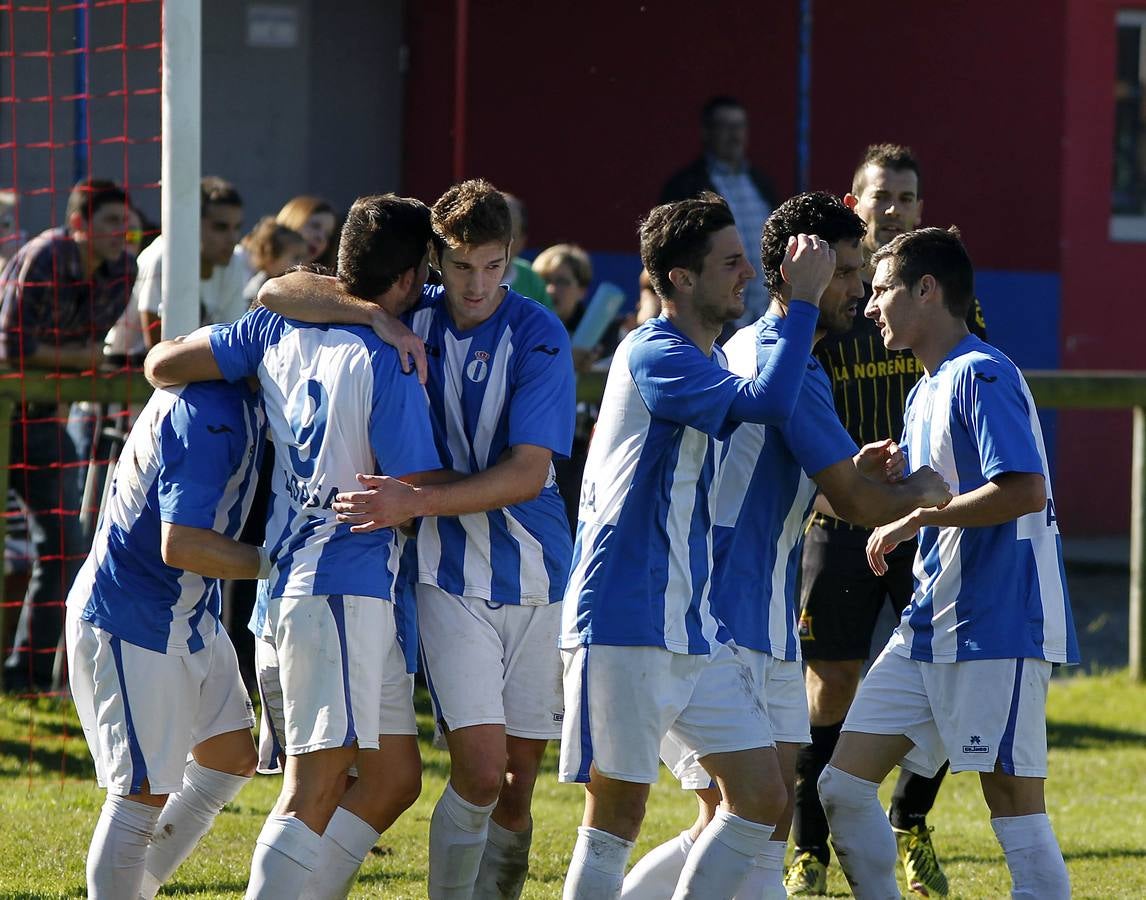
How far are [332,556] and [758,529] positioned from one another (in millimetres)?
1035

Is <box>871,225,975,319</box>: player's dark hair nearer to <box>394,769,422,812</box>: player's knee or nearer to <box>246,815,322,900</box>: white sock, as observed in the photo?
<box>394,769,422,812</box>: player's knee

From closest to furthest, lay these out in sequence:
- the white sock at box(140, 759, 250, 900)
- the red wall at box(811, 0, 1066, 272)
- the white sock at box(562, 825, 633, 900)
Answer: the white sock at box(562, 825, 633, 900) < the white sock at box(140, 759, 250, 900) < the red wall at box(811, 0, 1066, 272)

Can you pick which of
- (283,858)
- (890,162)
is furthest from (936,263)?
(283,858)

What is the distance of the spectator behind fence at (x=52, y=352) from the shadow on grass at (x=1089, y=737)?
4.47 m

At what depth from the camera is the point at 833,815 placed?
14.5ft

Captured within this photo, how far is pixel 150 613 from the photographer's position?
13.7 feet

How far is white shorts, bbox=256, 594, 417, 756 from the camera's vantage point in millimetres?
3904

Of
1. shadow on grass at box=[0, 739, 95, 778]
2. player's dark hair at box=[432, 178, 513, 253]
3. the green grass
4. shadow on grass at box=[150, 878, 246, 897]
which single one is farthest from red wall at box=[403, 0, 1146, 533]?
player's dark hair at box=[432, 178, 513, 253]

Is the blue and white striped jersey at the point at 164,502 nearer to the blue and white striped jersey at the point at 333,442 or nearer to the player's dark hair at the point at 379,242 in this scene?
the blue and white striped jersey at the point at 333,442

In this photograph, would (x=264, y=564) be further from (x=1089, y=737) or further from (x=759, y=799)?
(x=1089, y=737)

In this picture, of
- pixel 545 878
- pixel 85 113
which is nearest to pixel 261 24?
pixel 85 113

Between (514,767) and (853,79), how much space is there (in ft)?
30.3

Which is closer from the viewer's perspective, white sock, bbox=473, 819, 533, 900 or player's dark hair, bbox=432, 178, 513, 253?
player's dark hair, bbox=432, 178, 513, 253

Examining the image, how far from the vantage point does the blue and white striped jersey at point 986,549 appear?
4.17 m
